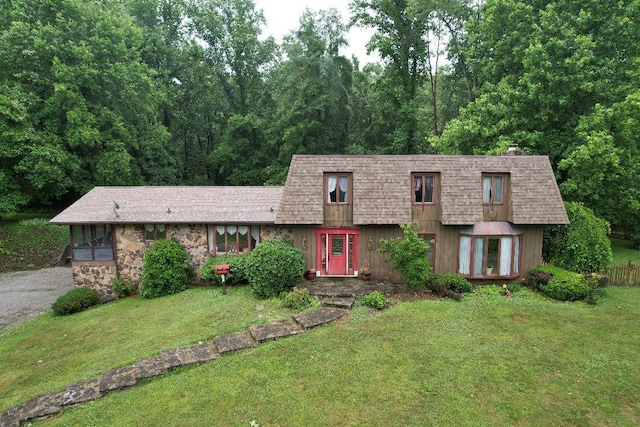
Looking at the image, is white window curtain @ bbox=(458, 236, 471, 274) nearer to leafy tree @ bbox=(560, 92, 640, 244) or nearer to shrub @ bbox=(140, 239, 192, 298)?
leafy tree @ bbox=(560, 92, 640, 244)

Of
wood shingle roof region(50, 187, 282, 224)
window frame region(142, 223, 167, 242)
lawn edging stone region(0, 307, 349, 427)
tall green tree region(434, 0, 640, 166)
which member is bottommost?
lawn edging stone region(0, 307, 349, 427)

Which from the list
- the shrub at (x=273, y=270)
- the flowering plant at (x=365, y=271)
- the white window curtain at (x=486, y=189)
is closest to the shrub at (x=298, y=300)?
the shrub at (x=273, y=270)

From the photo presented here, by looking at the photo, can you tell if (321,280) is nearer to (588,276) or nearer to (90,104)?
(588,276)

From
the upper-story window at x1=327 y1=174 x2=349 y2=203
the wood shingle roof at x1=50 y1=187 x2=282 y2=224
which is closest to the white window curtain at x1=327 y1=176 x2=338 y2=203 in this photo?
the upper-story window at x1=327 y1=174 x2=349 y2=203

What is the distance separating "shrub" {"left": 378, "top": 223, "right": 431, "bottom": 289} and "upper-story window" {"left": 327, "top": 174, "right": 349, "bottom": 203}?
2.69 m

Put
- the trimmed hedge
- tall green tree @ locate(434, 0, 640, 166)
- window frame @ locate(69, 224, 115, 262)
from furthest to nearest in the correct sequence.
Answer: tall green tree @ locate(434, 0, 640, 166) < window frame @ locate(69, 224, 115, 262) < the trimmed hedge

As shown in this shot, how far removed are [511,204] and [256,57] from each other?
97.8 ft

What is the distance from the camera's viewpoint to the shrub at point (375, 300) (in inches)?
475

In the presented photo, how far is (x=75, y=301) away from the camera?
14.9m

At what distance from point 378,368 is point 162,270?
10448 millimetres

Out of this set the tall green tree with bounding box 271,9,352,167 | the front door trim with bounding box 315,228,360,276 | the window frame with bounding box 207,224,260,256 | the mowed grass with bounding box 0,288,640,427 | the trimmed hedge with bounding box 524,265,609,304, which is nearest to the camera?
the mowed grass with bounding box 0,288,640,427

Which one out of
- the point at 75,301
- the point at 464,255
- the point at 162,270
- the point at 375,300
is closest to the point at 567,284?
the point at 464,255

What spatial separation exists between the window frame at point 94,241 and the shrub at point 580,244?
1978 cm

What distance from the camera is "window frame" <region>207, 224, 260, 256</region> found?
15789 mm
